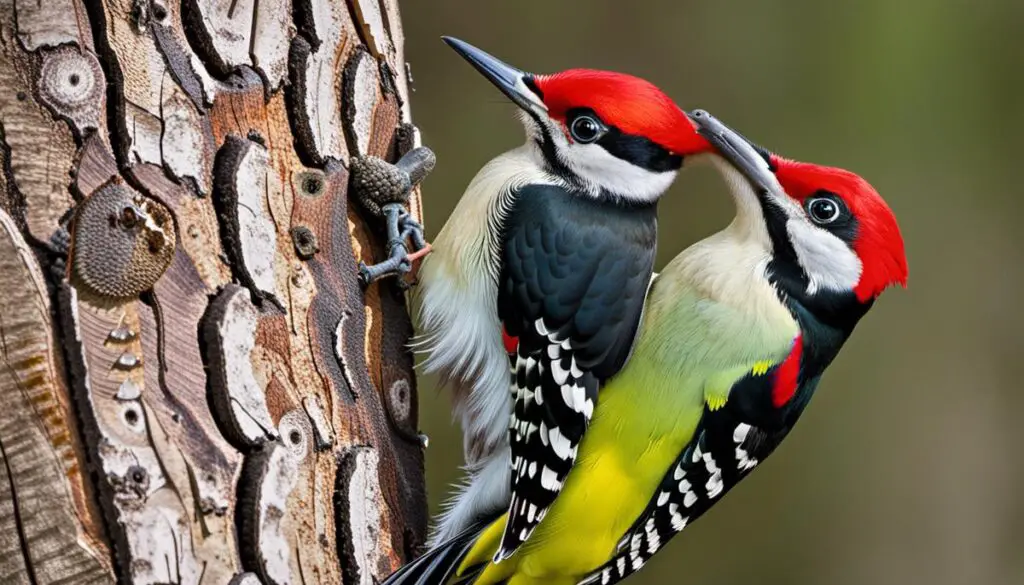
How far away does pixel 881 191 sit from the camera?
525cm

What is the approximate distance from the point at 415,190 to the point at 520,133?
2.81 m

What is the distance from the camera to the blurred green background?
5.06 meters

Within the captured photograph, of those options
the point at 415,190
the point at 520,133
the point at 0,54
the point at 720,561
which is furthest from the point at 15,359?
the point at 720,561

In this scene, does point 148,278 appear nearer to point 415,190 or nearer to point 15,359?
point 15,359

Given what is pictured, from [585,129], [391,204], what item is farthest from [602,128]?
[391,204]

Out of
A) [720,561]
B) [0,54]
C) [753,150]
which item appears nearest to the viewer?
[0,54]

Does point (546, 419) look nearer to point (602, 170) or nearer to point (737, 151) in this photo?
point (602, 170)

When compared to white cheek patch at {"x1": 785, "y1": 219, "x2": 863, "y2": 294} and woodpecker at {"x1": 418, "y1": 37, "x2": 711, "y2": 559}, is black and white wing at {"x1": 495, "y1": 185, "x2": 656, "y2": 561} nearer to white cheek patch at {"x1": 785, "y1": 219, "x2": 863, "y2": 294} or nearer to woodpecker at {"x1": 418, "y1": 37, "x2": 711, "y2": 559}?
woodpecker at {"x1": 418, "y1": 37, "x2": 711, "y2": 559}

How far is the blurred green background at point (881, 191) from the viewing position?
506cm

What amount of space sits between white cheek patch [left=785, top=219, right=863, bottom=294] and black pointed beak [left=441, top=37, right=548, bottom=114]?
0.58 m

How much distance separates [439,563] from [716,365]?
2.18 feet

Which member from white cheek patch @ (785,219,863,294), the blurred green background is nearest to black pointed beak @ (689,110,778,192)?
white cheek patch @ (785,219,863,294)

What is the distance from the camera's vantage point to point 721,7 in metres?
5.21

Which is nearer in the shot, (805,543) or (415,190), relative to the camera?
(415,190)
